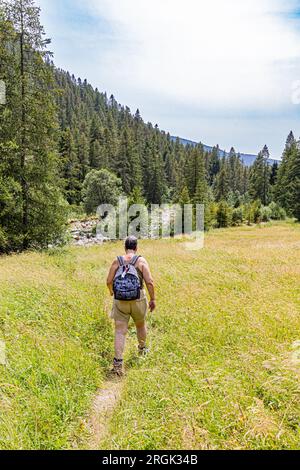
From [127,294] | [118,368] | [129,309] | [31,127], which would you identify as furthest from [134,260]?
[31,127]

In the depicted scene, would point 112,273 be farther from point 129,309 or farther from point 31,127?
point 31,127

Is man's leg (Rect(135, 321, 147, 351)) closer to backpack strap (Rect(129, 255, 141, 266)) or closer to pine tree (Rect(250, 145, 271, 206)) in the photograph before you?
backpack strap (Rect(129, 255, 141, 266))

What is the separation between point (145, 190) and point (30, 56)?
54342 mm

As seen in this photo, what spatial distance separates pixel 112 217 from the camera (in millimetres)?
39062

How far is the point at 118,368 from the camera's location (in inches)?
188

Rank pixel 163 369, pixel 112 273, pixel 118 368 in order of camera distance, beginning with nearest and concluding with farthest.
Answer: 1. pixel 163 369
2. pixel 118 368
3. pixel 112 273

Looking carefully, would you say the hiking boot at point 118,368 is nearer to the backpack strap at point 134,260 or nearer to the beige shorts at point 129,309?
the beige shorts at point 129,309

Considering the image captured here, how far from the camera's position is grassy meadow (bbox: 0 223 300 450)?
3094 mm

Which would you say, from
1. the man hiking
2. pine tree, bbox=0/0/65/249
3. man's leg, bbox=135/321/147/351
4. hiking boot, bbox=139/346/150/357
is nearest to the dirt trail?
the man hiking

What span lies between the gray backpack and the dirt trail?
1287 mm

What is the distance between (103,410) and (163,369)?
1138 mm

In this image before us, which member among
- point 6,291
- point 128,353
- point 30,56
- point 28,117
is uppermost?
point 30,56
